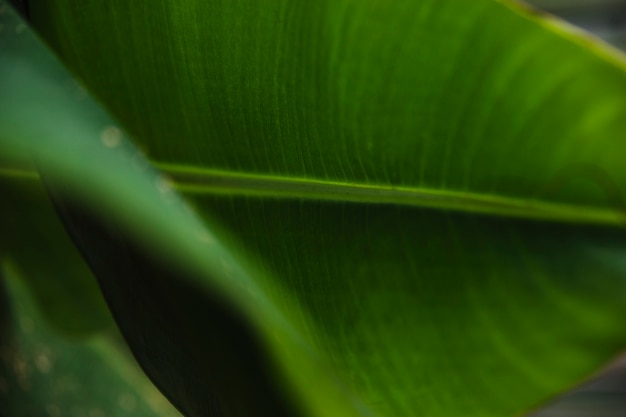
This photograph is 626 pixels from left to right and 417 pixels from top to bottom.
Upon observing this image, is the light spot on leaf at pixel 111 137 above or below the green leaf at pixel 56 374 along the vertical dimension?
below

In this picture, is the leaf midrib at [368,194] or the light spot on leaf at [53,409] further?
the light spot on leaf at [53,409]

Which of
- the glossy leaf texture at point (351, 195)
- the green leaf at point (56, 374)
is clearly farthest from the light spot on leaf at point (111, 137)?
the green leaf at point (56, 374)

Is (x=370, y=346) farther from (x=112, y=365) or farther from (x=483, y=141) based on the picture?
(x=112, y=365)

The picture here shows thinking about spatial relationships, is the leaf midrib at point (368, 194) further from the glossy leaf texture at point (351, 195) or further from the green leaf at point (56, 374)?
the green leaf at point (56, 374)

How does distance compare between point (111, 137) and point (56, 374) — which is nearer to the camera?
point (111, 137)

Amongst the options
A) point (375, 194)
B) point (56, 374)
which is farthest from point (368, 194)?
point (56, 374)

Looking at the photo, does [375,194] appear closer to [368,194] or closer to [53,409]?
[368,194]
